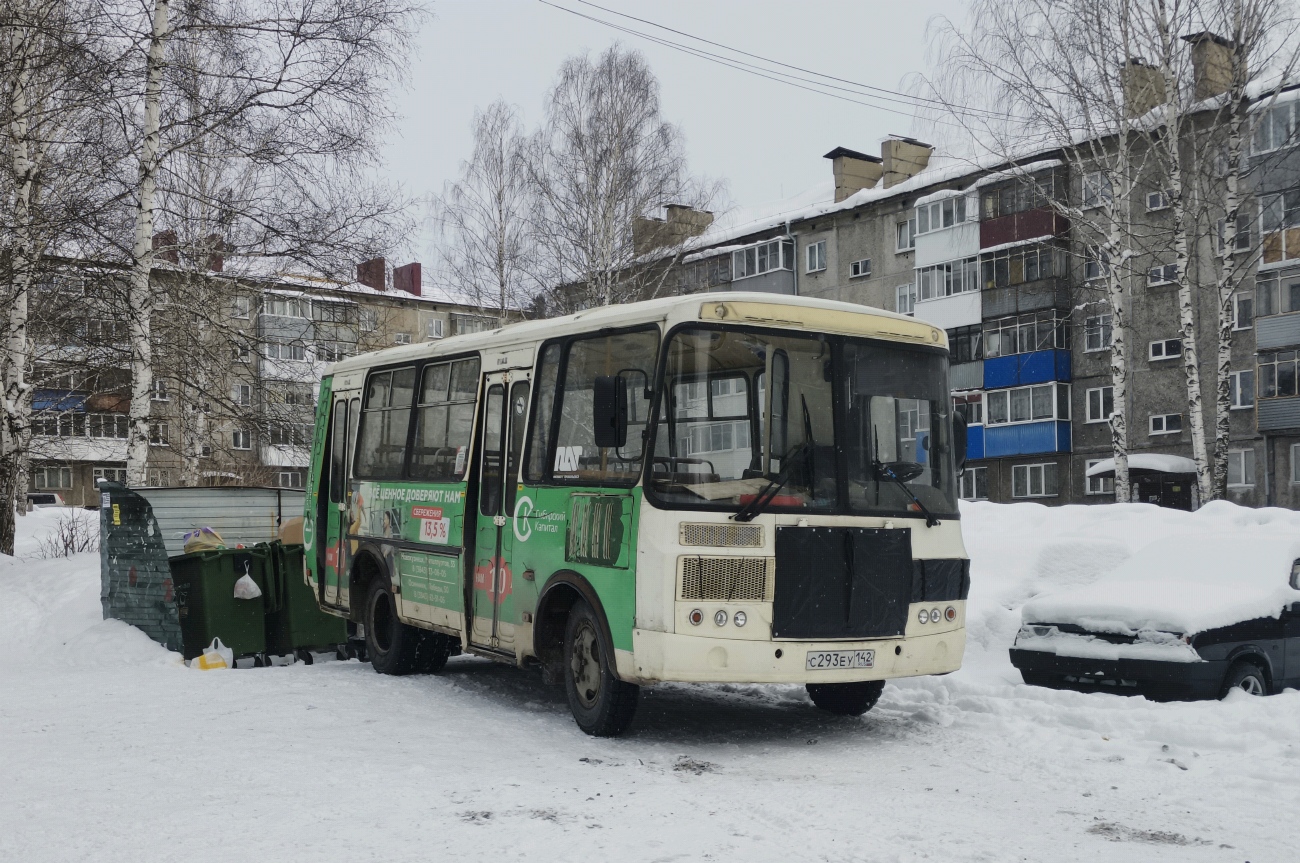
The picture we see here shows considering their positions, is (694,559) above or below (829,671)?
above

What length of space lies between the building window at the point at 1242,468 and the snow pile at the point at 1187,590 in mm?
31071

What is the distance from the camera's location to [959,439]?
9.23m

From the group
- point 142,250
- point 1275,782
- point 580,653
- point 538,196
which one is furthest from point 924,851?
point 538,196

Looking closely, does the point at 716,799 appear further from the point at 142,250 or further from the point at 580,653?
the point at 142,250

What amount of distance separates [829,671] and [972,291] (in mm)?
40299

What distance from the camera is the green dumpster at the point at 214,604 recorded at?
42.2 feet

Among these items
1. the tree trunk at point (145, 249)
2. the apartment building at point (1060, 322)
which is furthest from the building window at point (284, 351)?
the apartment building at point (1060, 322)

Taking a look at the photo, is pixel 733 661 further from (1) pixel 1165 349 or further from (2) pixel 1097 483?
(2) pixel 1097 483

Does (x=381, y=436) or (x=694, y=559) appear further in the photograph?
(x=381, y=436)

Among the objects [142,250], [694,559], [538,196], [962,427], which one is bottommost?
[694,559]

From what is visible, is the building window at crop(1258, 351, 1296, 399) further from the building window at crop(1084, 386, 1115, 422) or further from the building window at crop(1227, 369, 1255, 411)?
the building window at crop(1084, 386, 1115, 422)

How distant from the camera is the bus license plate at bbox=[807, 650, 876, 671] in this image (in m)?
8.21

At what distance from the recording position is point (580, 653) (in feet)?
29.4

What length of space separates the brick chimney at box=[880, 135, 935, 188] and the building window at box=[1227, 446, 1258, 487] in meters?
18.6
